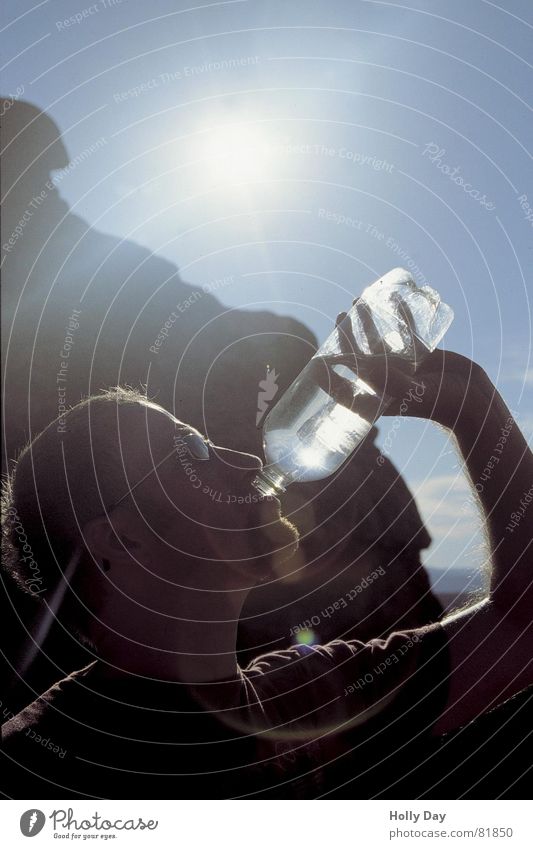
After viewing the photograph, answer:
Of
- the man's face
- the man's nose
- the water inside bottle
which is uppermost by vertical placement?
the water inside bottle

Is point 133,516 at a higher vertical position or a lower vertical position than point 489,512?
lower

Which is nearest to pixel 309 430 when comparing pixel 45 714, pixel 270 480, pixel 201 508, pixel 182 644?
pixel 270 480

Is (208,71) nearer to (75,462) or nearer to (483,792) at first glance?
(75,462)

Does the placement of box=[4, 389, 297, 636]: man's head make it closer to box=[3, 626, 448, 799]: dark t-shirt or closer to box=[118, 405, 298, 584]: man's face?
box=[118, 405, 298, 584]: man's face

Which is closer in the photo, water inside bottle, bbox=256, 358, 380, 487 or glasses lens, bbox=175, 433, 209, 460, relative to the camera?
glasses lens, bbox=175, 433, 209, 460

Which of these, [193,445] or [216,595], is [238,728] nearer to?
[216,595]

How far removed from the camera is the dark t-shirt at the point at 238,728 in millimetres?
646

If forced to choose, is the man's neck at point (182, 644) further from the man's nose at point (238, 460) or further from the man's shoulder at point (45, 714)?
the man's nose at point (238, 460)

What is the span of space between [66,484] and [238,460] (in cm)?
21

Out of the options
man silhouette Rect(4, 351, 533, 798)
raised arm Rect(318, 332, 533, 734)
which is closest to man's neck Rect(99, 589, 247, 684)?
man silhouette Rect(4, 351, 533, 798)

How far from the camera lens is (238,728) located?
2.15ft

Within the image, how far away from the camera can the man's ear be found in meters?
0.71

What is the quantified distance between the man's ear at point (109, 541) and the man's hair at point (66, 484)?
0.04 feet

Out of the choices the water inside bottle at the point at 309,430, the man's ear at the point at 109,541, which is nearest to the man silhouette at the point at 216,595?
the man's ear at the point at 109,541
